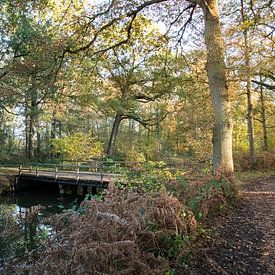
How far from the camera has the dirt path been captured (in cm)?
343

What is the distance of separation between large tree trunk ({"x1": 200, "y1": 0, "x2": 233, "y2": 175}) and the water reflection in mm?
4179

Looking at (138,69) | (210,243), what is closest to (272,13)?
(210,243)

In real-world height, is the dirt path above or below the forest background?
below

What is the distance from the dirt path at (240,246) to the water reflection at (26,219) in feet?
6.86

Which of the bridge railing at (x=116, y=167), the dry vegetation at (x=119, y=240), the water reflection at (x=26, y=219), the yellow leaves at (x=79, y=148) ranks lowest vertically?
the water reflection at (x=26, y=219)

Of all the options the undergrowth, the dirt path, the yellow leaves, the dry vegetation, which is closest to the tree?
the dirt path

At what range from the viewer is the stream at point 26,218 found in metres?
4.19

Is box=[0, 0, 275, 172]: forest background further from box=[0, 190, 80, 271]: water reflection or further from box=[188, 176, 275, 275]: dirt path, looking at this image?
box=[0, 190, 80, 271]: water reflection

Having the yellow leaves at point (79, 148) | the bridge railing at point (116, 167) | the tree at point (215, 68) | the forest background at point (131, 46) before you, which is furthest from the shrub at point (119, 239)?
the yellow leaves at point (79, 148)

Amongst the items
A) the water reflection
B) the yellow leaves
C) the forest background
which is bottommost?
the water reflection

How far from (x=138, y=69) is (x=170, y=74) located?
975 centimetres

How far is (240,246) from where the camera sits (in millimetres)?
4055

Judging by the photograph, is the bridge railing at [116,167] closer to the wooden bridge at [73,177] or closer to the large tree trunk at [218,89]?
the wooden bridge at [73,177]

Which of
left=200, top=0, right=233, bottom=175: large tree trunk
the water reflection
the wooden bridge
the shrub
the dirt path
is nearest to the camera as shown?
the shrub
